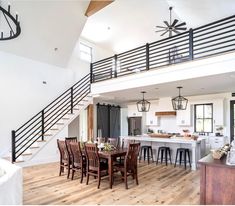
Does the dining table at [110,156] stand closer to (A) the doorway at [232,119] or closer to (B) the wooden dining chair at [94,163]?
(B) the wooden dining chair at [94,163]

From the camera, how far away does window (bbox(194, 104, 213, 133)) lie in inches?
327

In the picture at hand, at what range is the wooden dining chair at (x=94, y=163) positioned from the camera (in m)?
4.30

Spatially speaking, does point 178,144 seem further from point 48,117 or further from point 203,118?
point 48,117

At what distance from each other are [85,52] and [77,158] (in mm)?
6125

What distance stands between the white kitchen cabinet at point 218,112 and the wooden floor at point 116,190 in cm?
320

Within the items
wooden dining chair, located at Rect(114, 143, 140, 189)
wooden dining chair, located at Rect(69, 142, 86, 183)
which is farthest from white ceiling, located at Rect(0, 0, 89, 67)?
wooden dining chair, located at Rect(114, 143, 140, 189)

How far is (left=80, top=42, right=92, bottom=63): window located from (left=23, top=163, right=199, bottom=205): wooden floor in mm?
5724

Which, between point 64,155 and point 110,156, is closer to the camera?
point 110,156

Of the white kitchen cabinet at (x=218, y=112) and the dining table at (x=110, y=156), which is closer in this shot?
the dining table at (x=110, y=156)

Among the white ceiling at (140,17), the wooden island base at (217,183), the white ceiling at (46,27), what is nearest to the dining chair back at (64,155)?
the wooden island base at (217,183)

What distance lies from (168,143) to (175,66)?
2.71m

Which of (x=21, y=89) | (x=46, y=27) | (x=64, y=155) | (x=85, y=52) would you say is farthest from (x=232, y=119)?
(x=21, y=89)

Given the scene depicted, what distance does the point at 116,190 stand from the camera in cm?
409

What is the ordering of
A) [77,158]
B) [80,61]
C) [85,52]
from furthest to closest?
[85,52], [80,61], [77,158]
